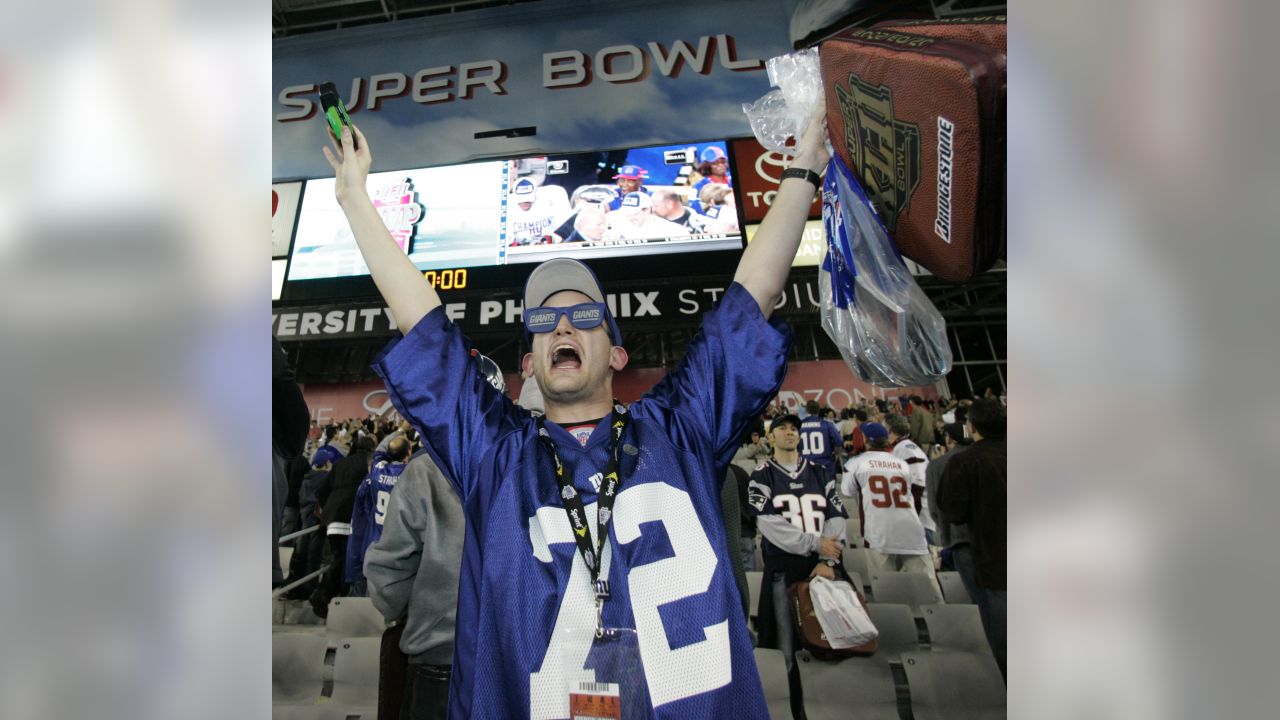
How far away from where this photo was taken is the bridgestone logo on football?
0.82m

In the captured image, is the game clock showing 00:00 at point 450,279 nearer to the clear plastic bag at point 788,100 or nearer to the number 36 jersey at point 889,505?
the number 36 jersey at point 889,505

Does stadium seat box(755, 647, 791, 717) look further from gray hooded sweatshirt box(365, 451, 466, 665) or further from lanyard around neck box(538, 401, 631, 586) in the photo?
lanyard around neck box(538, 401, 631, 586)

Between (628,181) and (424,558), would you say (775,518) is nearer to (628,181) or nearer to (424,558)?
(424,558)

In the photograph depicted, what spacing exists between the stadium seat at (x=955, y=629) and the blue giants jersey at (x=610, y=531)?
2476mm

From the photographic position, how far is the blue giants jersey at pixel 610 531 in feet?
3.48

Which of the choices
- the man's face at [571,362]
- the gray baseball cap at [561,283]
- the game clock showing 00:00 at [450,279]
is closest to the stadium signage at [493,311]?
the game clock showing 00:00 at [450,279]

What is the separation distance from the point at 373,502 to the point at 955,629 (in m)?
3.04

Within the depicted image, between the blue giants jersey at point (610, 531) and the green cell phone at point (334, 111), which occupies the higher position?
the green cell phone at point (334, 111)

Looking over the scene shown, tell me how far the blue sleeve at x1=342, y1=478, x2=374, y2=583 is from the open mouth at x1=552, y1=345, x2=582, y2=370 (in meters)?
2.73

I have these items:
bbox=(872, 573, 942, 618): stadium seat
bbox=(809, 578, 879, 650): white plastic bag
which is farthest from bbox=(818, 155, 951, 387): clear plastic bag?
bbox=(872, 573, 942, 618): stadium seat

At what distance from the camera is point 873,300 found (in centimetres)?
117

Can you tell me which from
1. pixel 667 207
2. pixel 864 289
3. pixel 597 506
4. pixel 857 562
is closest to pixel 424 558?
pixel 597 506
